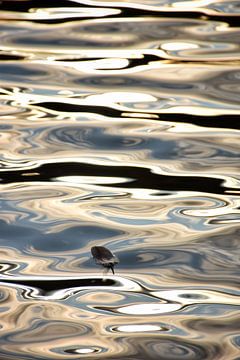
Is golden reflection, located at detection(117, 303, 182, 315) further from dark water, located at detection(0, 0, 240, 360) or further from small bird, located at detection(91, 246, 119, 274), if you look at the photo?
small bird, located at detection(91, 246, 119, 274)

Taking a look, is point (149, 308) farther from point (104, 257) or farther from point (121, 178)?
point (121, 178)

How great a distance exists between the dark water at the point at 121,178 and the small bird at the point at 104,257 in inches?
0.9

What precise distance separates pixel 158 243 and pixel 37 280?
0.40 meters

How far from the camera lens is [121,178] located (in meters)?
3.52

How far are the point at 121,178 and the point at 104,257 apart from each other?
0.67 meters

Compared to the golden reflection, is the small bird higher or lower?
higher

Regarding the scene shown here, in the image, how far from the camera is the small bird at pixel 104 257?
9.37 ft

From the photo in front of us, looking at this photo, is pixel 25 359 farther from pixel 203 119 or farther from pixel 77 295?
pixel 203 119

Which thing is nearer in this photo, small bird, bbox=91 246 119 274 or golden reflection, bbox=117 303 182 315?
golden reflection, bbox=117 303 182 315

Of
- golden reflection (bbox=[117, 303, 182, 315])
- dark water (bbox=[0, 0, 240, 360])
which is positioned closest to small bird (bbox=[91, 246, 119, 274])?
dark water (bbox=[0, 0, 240, 360])

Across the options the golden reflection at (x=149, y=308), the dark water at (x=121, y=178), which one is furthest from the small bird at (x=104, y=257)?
the golden reflection at (x=149, y=308)

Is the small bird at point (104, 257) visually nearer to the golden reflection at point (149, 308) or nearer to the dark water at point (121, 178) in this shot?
the dark water at point (121, 178)

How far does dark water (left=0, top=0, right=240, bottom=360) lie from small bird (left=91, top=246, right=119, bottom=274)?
0.08 feet

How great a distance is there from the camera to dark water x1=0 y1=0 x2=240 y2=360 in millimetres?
2557
